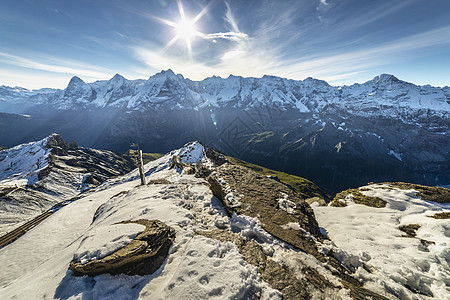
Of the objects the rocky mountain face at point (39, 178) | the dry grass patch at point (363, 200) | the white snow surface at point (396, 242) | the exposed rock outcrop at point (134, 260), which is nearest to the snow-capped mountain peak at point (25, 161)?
the rocky mountain face at point (39, 178)

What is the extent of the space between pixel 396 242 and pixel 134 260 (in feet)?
48.2

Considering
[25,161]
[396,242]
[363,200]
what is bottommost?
[25,161]

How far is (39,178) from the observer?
8694 centimetres

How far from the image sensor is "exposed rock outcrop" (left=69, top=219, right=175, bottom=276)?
7258mm

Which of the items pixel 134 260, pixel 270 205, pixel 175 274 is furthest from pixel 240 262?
pixel 270 205

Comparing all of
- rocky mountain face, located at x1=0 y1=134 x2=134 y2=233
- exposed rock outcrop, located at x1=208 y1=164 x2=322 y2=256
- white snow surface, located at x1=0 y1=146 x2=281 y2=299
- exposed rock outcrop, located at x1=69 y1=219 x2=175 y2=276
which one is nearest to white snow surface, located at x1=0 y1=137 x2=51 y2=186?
rocky mountain face, located at x1=0 y1=134 x2=134 y2=233

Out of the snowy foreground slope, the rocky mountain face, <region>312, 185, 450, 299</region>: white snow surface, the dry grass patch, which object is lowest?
the rocky mountain face

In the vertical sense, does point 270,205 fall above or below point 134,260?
below

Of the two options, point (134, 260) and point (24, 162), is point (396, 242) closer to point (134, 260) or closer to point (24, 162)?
point (134, 260)

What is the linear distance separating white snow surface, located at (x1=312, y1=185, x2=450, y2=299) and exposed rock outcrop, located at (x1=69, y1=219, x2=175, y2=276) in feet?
30.3

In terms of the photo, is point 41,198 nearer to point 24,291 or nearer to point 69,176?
point 69,176

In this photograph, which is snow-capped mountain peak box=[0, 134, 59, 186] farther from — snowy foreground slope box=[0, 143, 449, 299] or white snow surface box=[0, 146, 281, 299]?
snowy foreground slope box=[0, 143, 449, 299]

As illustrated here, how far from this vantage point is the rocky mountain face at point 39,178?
64.2 metres

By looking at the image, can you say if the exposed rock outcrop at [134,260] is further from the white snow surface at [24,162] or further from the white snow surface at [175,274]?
the white snow surface at [24,162]
